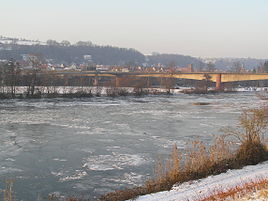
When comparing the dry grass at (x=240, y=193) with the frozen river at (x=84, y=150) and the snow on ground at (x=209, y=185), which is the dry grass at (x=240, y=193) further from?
the frozen river at (x=84, y=150)

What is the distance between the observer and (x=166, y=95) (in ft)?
187

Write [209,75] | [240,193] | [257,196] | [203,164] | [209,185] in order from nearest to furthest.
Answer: [257,196], [240,193], [209,185], [203,164], [209,75]

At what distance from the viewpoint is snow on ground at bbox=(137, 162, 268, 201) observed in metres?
7.86

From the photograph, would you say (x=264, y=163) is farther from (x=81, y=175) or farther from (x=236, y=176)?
(x=81, y=175)

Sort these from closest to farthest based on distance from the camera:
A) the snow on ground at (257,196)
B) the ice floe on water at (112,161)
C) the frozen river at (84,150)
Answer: the snow on ground at (257,196)
the frozen river at (84,150)
the ice floe on water at (112,161)

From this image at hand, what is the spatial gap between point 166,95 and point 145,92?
3762mm

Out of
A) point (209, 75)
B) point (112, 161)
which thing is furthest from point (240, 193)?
point (209, 75)

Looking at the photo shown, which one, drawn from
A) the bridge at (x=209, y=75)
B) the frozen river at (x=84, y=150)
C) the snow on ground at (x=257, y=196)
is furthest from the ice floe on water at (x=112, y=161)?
the bridge at (x=209, y=75)

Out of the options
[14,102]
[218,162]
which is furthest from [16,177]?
[14,102]

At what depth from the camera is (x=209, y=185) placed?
8.51 m

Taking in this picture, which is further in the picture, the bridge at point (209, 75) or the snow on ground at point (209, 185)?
the bridge at point (209, 75)

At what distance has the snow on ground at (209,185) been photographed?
786 cm

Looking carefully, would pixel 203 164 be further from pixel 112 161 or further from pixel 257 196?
pixel 112 161

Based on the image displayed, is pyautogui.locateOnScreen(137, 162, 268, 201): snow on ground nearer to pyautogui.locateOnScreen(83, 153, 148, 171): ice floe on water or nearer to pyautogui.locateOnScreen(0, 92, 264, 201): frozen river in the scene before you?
pyautogui.locateOnScreen(0, 92, 264, 201): frozen river
